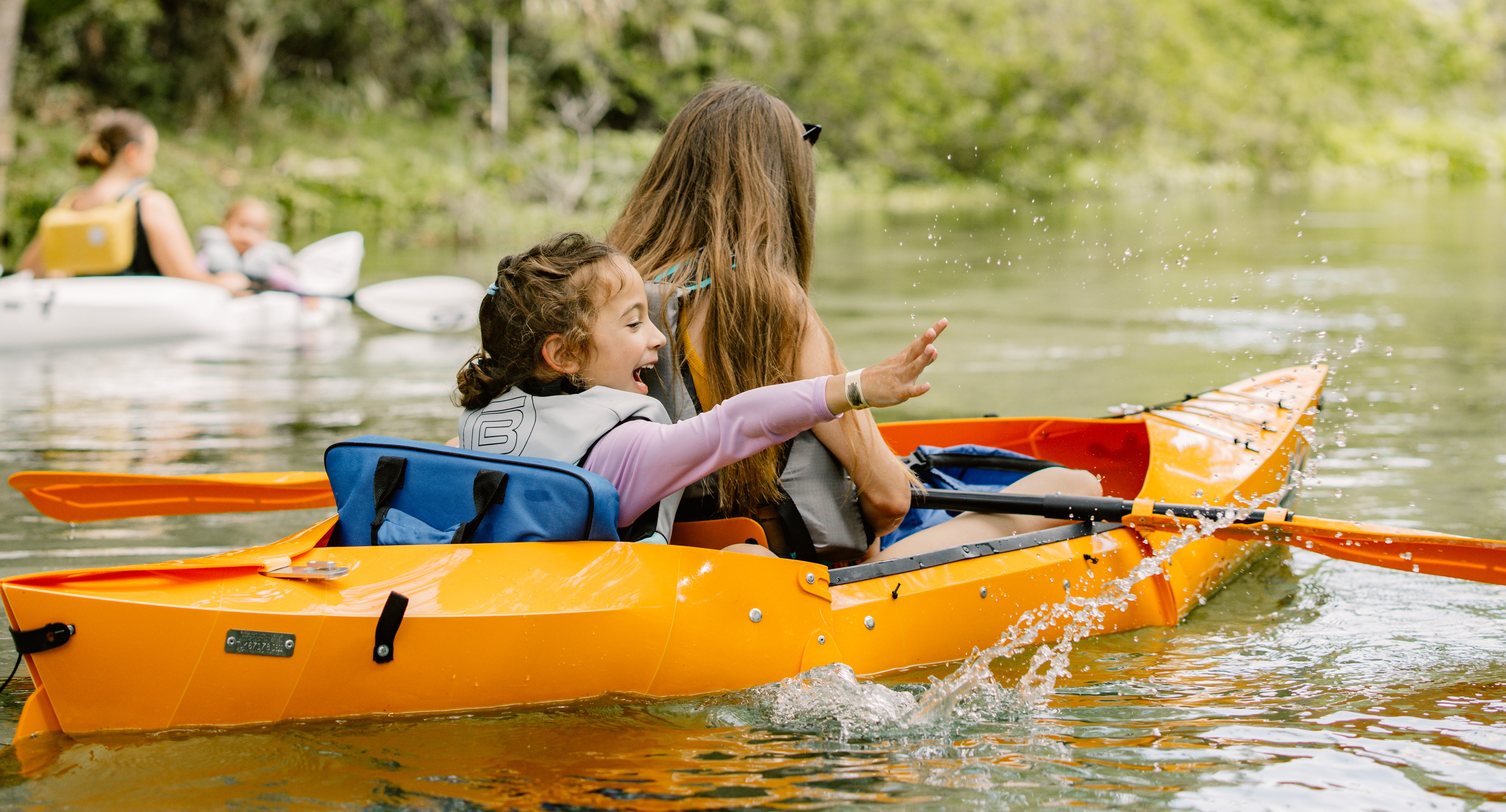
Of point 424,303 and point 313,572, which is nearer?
point 313,572

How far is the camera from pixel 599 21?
779 inches

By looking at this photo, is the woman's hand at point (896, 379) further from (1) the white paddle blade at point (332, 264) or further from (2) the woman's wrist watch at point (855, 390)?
(1) the white paddle blade at point (332, 264)

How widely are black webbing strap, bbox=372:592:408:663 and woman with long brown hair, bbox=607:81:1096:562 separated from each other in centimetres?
67

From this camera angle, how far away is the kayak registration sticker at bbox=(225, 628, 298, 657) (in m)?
2.31

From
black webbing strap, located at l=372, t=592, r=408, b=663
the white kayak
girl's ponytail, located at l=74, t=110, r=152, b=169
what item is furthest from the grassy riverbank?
black webbing strap, located at l=372, t=592, r=408, b=663

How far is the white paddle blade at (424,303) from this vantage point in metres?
9.03

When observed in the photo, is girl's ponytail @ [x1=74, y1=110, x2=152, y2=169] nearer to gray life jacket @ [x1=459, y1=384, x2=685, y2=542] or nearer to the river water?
the river water

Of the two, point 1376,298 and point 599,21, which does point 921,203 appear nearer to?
point 599,21

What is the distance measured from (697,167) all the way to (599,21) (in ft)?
58.6

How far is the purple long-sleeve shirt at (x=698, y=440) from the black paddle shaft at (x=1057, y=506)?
2.46 feet

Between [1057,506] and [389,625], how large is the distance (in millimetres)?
1499

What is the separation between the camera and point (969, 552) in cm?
301

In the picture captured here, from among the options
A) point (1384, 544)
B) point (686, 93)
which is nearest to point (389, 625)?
point (1384, 544)

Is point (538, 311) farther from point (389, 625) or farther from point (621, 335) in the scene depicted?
point (389, 625)
